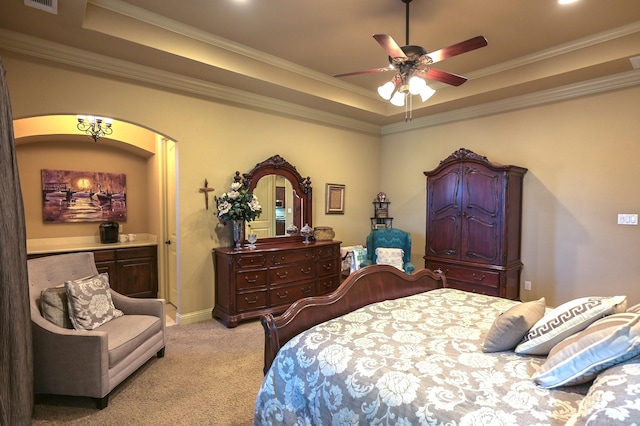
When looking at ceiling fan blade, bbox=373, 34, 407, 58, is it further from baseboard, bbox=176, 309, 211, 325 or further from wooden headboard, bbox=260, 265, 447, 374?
baseboard, bbox=176, 309, 211, 325

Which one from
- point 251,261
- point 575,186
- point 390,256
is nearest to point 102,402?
point 251,261

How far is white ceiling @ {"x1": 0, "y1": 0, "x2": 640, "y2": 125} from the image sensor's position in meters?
2.84

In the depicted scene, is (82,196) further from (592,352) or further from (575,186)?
(575,186)

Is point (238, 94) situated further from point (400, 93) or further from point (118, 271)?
point (118, 271)

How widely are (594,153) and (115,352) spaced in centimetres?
519

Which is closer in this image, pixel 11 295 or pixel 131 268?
pixel 11 295

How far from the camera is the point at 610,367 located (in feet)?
4.17

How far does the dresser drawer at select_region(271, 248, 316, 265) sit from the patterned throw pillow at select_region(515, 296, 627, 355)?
9.50ft

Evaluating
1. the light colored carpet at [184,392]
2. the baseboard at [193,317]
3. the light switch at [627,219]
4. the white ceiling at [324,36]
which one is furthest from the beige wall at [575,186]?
the baseboard at [193,317]

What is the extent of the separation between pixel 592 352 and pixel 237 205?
3.48 meters

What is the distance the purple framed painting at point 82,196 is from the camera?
4.65 m

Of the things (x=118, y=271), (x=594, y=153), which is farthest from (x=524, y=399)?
(x=118, y=271)

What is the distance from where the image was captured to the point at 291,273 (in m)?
4.30

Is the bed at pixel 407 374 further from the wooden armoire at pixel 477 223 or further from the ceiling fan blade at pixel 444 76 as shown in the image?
the wooden armoire at pixel 477 223
